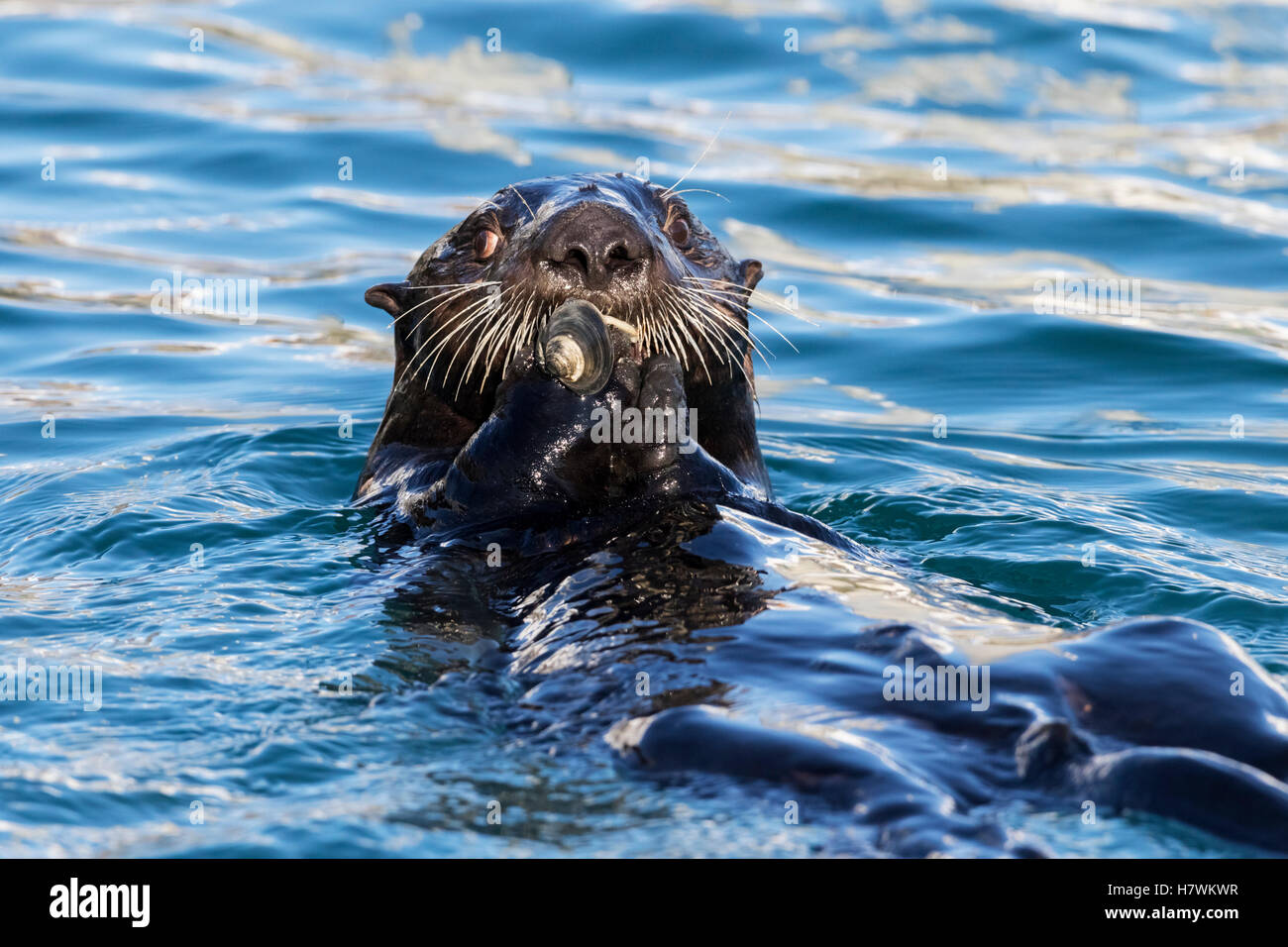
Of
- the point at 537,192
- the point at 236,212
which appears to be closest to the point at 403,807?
the point at 537,192

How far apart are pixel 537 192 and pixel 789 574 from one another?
1579mm

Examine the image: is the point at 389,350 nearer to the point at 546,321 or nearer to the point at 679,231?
the point at 679,231

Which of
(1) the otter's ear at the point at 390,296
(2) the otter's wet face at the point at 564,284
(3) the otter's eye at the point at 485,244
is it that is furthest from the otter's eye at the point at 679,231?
(1) the otter's ear at the point at 390,296

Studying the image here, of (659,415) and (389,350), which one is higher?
(389,350)

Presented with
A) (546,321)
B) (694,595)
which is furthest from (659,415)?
(694,595)

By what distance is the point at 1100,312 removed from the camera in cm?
988

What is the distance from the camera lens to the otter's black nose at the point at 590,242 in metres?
4.50

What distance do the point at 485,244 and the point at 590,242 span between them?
686mm

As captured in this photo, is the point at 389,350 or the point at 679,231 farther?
the point at 389,350

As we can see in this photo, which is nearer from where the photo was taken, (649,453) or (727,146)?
(649,453)

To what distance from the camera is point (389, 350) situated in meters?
9.46

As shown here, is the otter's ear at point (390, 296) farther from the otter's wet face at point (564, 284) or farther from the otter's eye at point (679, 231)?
the otter's eye at point (679, 231)
